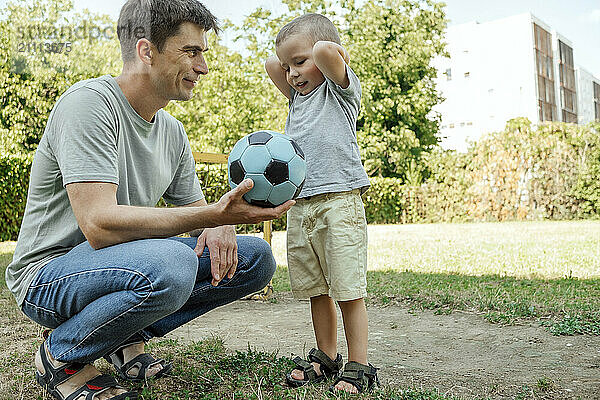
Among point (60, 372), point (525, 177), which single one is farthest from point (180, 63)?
point (525, 177)

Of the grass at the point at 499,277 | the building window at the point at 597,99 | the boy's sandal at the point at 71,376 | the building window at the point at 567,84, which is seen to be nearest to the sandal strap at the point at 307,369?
the boy's sandal at the point at 71,376

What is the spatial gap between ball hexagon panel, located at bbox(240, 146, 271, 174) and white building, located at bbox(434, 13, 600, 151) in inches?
1388

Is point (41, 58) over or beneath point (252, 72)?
beneath

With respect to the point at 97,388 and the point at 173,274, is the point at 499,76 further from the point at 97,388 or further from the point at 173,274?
the point at 97,388

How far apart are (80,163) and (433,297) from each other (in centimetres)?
301

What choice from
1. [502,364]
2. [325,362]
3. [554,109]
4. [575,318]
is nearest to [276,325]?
[325,362]

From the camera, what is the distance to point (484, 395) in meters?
2.29

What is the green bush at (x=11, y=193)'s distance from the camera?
10.7m

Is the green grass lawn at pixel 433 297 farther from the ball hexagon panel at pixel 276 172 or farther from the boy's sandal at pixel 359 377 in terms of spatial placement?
the ball hexagon panel at pixel 276 172

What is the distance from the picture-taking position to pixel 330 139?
265cm

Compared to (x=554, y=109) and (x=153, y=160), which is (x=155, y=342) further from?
(x=554, y=109)

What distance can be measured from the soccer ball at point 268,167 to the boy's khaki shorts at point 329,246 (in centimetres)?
40

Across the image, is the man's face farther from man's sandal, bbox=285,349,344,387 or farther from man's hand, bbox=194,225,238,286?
man's sandal, bbox=285,349,344,387

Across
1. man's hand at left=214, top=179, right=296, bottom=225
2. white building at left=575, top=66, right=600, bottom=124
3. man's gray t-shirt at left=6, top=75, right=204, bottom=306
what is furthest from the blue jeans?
white building at left=575, top=66, right=600, bottom=124
